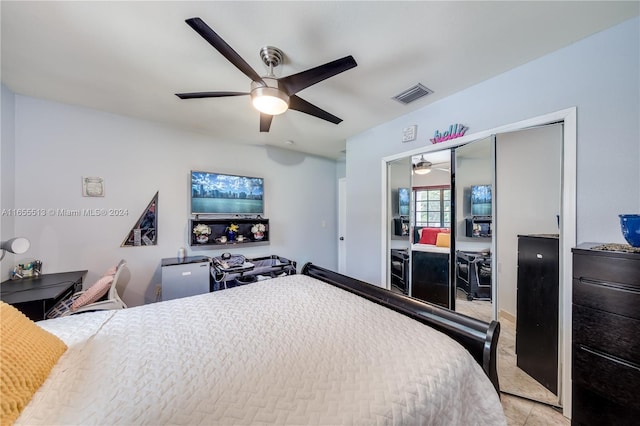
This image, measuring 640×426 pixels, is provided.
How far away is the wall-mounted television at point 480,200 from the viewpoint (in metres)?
2.10

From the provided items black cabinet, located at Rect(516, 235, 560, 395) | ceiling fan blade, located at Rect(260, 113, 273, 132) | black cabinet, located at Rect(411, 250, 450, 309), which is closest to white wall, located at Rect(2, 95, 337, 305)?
ceiling fan blade, located at Rect(260, 113, 273, 132)

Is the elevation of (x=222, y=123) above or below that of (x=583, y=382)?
above

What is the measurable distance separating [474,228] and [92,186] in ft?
13.3

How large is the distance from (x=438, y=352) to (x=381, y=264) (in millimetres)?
2025

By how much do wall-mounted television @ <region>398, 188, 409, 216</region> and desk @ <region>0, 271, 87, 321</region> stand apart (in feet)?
10.8

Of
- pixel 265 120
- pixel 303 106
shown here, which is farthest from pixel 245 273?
pixel 303 106

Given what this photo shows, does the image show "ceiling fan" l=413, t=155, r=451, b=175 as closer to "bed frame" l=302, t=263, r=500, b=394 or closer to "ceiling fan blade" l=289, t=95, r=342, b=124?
"ceiling fan blade" l=289, t=95, r=342, b=124

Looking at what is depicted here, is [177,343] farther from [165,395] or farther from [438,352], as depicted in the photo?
[438,352]

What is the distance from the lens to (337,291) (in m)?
1.82

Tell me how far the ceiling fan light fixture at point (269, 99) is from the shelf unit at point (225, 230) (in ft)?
6.95

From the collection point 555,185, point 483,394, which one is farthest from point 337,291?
point 555,185

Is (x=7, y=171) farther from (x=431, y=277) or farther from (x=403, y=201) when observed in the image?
(x=431, y=277)

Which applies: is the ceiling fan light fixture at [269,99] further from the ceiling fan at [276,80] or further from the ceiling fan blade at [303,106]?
the ceiling fan blade at [303,106]

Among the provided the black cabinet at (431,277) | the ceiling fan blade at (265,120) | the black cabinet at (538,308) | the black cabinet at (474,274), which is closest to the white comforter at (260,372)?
the black cabinet at (538,308)
